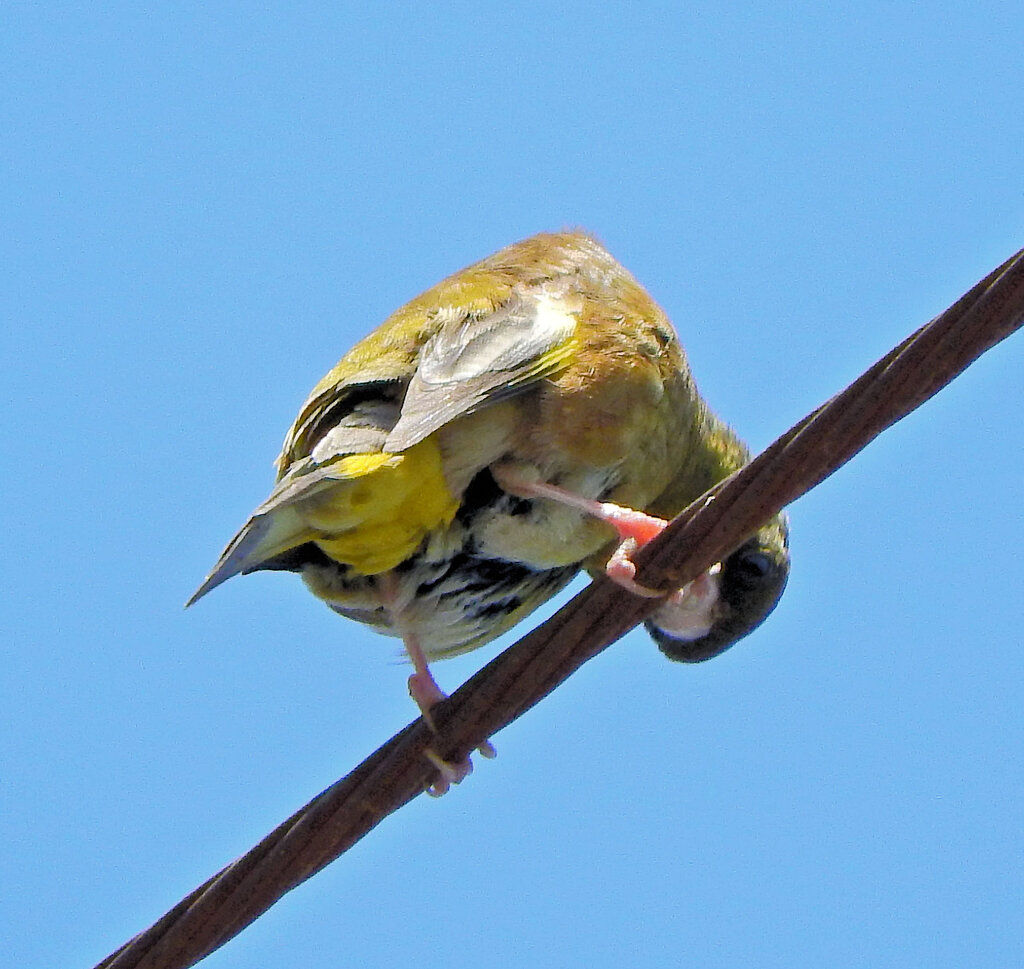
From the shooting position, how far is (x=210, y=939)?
12.9 feet

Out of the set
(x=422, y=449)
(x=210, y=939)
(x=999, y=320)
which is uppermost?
(x=422, y=449)

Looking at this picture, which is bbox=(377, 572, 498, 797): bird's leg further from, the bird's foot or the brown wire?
the brown wire

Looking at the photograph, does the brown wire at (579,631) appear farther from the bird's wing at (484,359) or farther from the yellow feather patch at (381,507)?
the bird's wing at (484,359)

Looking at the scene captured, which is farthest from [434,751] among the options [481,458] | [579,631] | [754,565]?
[754,565]

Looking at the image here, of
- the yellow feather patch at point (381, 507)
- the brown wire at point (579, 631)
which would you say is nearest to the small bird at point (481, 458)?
the yellow feather patch at point (381, 507)

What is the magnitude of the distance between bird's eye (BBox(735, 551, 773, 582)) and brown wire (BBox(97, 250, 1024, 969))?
7.83 ft

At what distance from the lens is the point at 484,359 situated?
526 centimetres

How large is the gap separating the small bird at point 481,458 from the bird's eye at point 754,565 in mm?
404

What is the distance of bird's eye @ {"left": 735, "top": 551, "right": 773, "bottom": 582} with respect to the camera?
6496 millimetres

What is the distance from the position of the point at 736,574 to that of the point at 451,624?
1.41 metres

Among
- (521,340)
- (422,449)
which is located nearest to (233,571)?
(422,449)

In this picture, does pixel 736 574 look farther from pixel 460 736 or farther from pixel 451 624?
pixel 460 736

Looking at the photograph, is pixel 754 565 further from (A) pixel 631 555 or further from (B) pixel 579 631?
(B) pixel 579 631

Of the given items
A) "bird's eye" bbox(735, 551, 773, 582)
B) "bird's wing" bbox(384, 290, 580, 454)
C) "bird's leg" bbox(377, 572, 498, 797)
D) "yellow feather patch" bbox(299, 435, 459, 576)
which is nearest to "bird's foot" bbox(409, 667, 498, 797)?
"bird's leg" bbox(377, 572, 498, 797)
